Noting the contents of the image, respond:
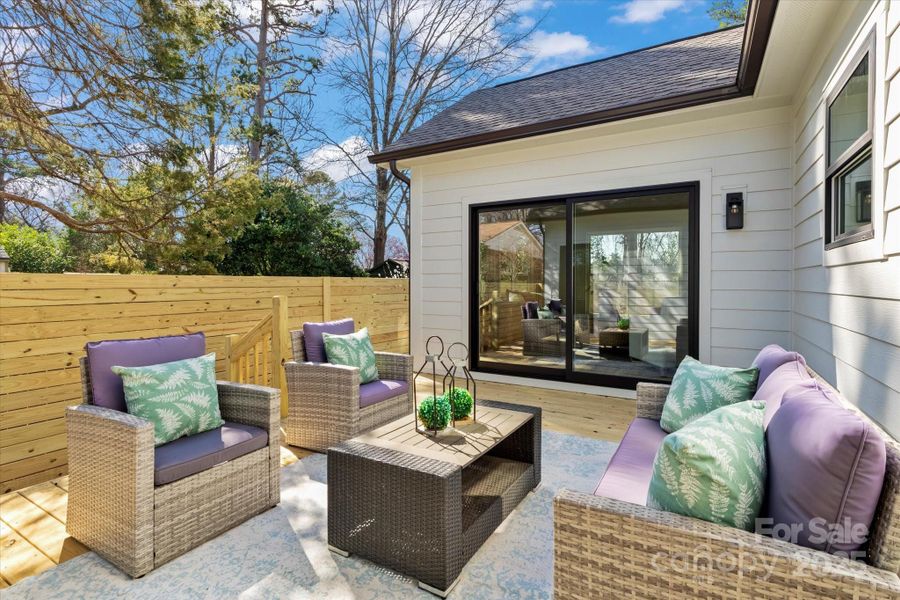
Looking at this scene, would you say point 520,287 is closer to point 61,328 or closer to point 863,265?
point 863,265

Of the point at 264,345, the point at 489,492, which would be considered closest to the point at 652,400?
the point at 489,492

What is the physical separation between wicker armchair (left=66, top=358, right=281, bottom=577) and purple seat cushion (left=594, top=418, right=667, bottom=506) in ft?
5.73


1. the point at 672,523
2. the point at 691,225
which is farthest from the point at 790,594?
the point at 691,225

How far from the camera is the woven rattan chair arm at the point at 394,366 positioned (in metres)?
3.83

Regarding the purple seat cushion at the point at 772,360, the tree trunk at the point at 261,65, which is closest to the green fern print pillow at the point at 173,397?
the purple seat cushion at the point at 772,360

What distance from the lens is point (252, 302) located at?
4.58 meters

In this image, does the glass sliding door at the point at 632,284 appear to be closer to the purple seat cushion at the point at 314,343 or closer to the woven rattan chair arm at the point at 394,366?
the woven rattan chair arm at the point at 394,366

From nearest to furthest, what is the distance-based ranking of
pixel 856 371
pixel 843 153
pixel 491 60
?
pixel 856 371 < pixel 843 153 < pixel 491 60

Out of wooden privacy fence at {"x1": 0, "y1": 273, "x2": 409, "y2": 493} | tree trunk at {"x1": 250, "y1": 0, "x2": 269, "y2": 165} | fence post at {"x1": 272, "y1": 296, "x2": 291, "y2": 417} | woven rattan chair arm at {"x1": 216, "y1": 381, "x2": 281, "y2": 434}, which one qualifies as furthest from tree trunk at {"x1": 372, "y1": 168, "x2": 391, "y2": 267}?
woven rattan chair arm at {"x1": 216, "y1": 381, "x2": 281, "y2": 434}

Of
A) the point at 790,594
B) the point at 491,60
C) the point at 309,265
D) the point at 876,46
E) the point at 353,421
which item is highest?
the point at 491,60

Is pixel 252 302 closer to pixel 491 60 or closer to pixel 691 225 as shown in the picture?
pixel 691 225

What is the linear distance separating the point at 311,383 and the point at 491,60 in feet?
32.3

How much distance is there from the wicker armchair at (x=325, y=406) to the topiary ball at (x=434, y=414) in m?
0.96

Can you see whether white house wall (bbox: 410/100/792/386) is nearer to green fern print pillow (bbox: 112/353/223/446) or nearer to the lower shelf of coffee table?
the lower shelf of coffee table
